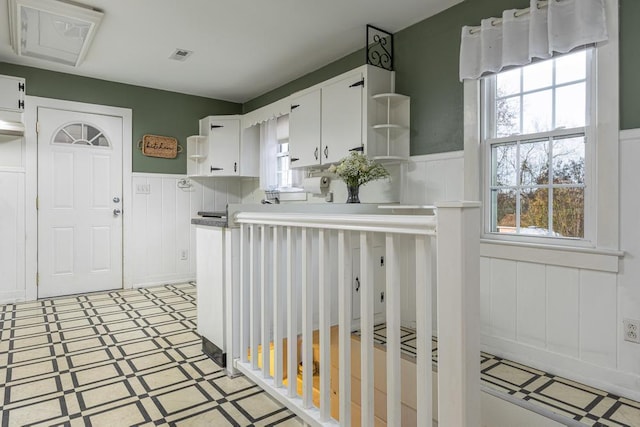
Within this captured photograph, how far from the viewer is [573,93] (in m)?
2.37

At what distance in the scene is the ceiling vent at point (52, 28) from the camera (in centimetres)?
281

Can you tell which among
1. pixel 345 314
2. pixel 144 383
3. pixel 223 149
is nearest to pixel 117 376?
pixel 144 383

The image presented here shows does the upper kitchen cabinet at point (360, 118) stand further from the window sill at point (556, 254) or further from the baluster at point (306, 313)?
the baluster at point (306, 313)

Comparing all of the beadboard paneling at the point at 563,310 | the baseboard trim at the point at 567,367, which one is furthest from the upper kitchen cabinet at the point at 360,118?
the baseboard trim at the point at 567,367

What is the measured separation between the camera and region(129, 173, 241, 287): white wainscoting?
15.9ft

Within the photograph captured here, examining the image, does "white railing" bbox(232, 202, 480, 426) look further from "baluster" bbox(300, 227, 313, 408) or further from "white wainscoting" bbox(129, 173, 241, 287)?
"white wainscoting" bbox(129, 173, 241, 287)

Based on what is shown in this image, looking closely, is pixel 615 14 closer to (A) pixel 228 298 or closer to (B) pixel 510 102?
(B) pixel 510 102

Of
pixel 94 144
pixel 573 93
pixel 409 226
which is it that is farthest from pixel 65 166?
pixel 573 93

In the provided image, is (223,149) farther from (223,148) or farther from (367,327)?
(367,327)

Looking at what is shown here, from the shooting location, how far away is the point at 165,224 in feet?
16.5

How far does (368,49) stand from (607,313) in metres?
2.58

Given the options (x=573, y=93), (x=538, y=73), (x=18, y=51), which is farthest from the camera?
(x=18, y=51)

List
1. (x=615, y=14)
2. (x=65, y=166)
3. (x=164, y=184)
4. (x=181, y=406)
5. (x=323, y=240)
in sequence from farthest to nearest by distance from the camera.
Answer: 1. (x=164, y=184)
2. (x=65, y=166)
3. (x=615, y=14)
4. (x=181, y=406)
5. (x=323, y=240)

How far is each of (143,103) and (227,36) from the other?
79.5 inches
